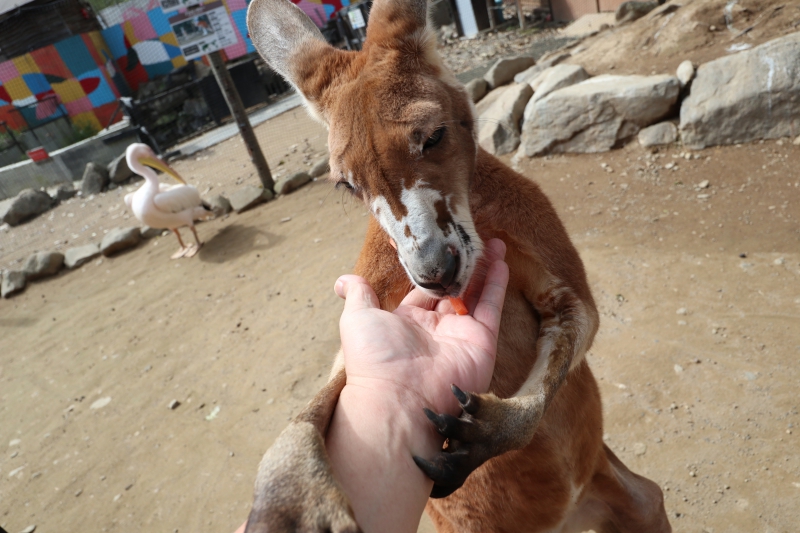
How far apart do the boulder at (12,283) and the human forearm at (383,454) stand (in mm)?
7797

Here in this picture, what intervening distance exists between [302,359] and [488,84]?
5797 mm

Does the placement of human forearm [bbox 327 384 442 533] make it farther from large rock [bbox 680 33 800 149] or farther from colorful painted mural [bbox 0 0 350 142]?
colorful painted mural [bbox 0 0 350 142]

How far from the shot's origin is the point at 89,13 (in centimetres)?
1605

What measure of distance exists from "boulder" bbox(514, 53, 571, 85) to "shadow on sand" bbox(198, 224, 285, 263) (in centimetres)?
438

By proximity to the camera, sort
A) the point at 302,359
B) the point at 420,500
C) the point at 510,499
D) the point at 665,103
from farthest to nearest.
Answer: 1. the point at 665,103
2. the point at 302,359
3. the point at 510,499
4. the point at 420,500

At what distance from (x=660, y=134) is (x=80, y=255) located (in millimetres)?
8107

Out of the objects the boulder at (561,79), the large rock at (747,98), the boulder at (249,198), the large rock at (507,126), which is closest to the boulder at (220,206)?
the boulder at (249,198)

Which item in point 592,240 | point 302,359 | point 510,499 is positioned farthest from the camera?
point 592,240

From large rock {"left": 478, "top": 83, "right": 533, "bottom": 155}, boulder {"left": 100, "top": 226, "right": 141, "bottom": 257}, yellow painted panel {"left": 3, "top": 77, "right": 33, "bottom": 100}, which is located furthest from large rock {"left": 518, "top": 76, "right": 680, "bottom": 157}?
yellow painted panel {"left": 3, "top": 77, "right": 33, "bottom": 100}

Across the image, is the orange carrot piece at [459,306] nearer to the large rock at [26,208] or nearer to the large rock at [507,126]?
the large rock at [507,126]

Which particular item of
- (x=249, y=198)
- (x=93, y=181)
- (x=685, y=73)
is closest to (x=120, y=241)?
(x=249, y=198)

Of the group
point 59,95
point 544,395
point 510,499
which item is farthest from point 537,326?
point 59,95

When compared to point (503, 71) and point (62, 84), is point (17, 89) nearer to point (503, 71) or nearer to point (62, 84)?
point (62, 84)

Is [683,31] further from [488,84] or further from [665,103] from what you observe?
[488,84]
